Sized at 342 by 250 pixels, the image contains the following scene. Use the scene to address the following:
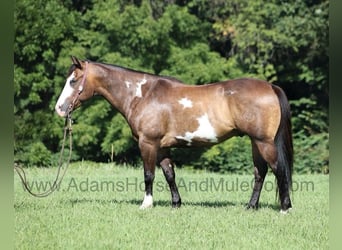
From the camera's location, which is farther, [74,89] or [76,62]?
[74,89]

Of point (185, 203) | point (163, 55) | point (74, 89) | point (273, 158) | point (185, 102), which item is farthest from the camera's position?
point (163, 55)

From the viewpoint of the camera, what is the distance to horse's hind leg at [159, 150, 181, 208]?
6.16m

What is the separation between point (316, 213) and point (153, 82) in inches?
99.3

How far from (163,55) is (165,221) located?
1231cm

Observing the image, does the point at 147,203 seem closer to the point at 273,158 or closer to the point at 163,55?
the point at 273,158

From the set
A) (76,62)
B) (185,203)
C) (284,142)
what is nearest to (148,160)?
(185,203)

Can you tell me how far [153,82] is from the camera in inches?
245

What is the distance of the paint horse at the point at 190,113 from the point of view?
569 centimetres

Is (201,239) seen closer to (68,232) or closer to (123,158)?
(68,232)

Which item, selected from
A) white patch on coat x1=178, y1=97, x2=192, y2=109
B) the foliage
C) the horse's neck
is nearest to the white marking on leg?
the horse's neck

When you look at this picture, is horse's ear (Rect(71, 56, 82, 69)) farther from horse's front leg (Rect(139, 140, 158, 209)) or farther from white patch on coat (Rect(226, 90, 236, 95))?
white patch on coat (Rect(226, 90, 236, 95))

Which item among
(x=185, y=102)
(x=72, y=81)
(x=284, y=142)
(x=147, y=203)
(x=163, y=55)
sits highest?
(x=163, y=55)

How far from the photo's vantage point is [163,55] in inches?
671

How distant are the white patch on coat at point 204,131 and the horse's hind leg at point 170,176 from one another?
45 centimetres
